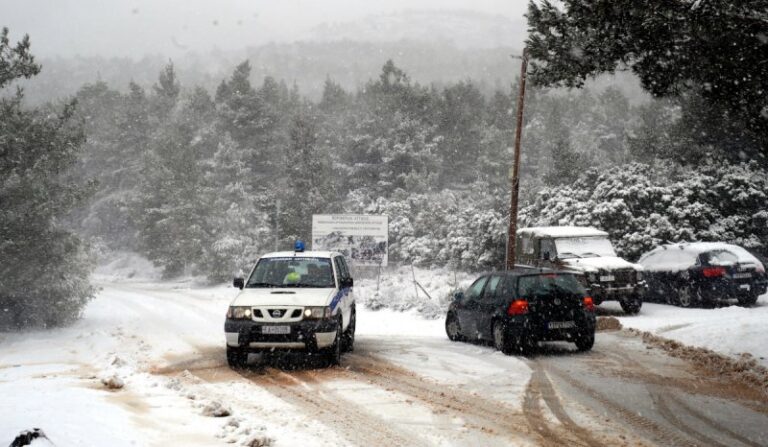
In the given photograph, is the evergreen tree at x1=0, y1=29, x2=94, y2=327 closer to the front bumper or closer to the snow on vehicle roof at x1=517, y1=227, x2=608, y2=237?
the front bumper

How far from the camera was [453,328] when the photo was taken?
13.5 meters

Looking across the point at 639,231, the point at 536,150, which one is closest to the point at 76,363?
the point at 639,231

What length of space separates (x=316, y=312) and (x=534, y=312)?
3.80m

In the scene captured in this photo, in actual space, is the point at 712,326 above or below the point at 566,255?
below

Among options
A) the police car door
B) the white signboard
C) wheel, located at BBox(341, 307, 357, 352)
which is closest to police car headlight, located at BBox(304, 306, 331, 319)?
the police car door

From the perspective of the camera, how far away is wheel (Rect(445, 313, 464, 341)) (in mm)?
13283

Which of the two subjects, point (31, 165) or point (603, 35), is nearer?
point (603, 35)

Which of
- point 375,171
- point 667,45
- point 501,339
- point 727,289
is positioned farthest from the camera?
point 375,171

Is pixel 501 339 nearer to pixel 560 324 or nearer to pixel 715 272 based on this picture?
pixel 560 324

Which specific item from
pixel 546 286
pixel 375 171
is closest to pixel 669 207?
pixel 546 286

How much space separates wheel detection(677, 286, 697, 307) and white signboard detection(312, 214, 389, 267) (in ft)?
33.9

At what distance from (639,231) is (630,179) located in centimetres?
226

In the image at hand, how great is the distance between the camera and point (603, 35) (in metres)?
9.35

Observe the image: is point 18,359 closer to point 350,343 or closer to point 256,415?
point 350,343
